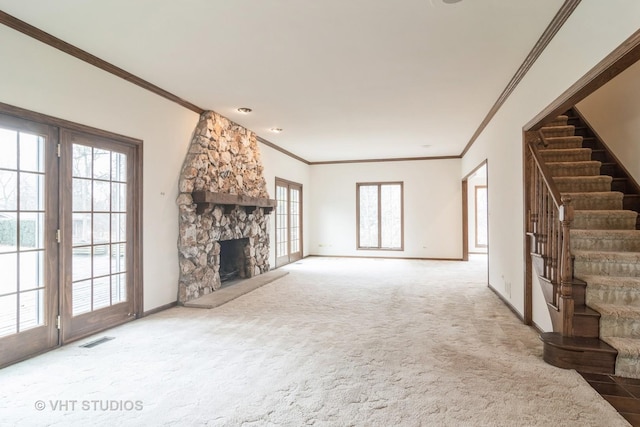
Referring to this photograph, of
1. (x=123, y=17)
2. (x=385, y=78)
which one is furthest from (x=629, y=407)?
(x=123, y=17)

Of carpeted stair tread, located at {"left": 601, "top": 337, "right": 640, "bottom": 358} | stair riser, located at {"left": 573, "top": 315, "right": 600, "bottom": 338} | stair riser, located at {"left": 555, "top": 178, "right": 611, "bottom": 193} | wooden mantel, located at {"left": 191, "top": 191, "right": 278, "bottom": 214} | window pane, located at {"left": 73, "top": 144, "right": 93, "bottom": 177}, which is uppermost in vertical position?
window pane, located at {"left": 73, "top": 144, "right": 93, "bottom": 177}

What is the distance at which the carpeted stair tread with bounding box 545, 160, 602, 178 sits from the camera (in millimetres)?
4184

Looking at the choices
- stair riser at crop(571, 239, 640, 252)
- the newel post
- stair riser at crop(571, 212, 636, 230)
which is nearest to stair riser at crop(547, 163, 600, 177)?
stair riser at crop(571, 212, 636, 230)

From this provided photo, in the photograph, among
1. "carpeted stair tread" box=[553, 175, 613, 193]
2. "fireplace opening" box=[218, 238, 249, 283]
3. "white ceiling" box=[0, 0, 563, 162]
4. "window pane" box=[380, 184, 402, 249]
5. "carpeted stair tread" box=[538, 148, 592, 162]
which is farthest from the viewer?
"window pane" box=[380, 184, 402, 249]

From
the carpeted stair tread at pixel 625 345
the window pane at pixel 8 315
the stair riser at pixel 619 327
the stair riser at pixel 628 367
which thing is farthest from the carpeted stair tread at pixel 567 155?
the window pane at pixel 8 315

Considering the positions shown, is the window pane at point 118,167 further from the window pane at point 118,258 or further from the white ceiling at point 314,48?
the white ceiling at point 314,48

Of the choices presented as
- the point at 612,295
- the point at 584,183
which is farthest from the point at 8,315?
the point at 584,183

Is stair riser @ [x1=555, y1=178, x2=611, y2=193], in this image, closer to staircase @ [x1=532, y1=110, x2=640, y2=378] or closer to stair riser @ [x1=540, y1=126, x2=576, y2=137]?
staircase @ [x1=532, y1=110, x2=640, y2=378]

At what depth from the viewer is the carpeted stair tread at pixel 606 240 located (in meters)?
3.34

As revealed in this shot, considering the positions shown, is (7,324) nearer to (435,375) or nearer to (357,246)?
(435,375)

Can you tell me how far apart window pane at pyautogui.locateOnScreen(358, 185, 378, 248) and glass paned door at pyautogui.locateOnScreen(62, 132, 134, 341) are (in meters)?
6.74

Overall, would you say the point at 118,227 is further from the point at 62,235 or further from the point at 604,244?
the point at 604,244

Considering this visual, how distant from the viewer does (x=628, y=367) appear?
2514 millimetres

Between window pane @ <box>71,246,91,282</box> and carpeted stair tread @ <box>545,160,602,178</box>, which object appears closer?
window pane @ <box>71,246,91,282</box>
